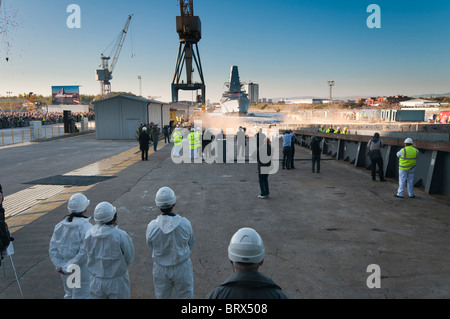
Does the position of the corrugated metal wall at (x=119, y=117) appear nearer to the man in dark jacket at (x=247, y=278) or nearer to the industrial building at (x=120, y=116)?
the industrial building at (x=120, y=116)

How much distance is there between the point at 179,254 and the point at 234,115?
130 m

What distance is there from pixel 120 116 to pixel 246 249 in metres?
31.8

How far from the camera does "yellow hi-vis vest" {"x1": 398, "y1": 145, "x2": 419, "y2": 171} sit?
29.4ft

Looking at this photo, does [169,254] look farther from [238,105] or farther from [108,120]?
[238,105]

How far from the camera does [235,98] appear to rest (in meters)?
129

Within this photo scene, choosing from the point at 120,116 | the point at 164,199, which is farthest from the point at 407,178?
the point at 120,116

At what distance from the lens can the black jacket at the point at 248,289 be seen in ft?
6.79

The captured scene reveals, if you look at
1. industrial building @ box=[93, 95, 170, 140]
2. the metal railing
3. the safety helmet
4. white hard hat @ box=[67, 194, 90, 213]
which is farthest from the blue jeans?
industrial building @ box=[93, 95, 170, 140]

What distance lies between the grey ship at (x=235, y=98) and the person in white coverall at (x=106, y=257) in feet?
414

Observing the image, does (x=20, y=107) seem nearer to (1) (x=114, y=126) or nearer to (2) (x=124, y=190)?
(1) (x=114, y=126)

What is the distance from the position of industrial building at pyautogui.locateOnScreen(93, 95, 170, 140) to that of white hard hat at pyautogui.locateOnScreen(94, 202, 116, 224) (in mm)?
28883

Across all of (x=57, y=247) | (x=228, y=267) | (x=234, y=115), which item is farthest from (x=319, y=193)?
(x=234, y=115)

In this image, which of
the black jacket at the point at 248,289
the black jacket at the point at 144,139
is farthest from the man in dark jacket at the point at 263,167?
the black jacket at the point at 144,139

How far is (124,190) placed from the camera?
10492 mm
